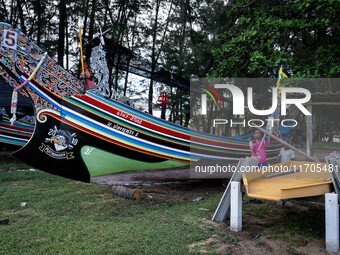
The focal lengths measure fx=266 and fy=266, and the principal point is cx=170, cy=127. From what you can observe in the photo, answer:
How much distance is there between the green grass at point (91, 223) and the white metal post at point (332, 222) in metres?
1.29

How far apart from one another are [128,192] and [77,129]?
1.39 m

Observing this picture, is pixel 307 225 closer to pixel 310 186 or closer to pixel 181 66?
pixel 310 186

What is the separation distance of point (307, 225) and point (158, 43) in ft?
35.8

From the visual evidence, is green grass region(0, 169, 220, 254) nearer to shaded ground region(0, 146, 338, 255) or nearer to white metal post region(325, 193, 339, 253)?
shaded ground region(0, 146, 338, 255)

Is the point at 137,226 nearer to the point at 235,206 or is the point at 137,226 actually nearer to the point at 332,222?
the point at 235,206

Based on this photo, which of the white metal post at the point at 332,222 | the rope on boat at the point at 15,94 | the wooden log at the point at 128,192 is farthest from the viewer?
the wooden log at the point at 128,192

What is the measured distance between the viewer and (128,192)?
4590 millimetres

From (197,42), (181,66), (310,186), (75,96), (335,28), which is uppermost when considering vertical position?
(197,42)

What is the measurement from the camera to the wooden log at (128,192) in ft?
14.8

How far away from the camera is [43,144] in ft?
14.4

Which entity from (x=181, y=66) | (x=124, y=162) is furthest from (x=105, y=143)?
(x=181, y=66)

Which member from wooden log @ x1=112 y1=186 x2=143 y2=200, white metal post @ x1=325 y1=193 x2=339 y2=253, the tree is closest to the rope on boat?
wooden log @ x1=112 y1=186 x2=143 y2=200

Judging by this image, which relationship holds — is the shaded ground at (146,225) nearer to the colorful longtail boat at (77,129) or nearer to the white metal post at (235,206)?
the white metal post at (235,206)

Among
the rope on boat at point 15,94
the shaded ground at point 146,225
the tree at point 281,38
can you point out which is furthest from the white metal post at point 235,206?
the rope on boat at point 15,94
